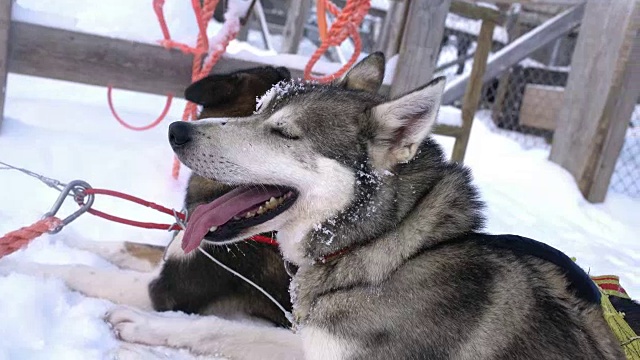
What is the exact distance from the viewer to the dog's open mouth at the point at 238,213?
1.87 m

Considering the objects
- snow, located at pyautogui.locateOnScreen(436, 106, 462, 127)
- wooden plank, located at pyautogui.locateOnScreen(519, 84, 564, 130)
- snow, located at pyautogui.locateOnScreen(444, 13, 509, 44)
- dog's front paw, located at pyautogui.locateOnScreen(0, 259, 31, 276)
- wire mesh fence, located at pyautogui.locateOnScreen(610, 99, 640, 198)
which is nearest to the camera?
dog's front paw, located at pyautogui.locateOnScreen(0, 259, 31, 276)

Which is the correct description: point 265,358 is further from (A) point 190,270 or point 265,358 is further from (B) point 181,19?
(B) point 181,19

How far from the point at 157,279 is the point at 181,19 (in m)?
5.19

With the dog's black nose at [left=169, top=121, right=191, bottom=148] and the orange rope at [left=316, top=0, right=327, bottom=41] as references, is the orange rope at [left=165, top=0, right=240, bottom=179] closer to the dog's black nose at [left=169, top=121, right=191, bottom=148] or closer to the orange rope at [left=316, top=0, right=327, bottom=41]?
the orange rope at [left=316, top=0, right=327, bottom=41]

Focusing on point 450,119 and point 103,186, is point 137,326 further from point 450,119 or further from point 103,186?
point 450,119

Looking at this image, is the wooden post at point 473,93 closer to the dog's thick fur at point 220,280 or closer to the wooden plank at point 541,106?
the dog's thick fur at point 220,280

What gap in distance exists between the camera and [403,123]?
6.01ft

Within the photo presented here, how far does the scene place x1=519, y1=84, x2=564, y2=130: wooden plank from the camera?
7555 mm

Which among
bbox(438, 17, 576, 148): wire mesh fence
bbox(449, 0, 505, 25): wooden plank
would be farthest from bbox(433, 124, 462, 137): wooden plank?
bbox(438, 17, 576, 148): wire mesh fence

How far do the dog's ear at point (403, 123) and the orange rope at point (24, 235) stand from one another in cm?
132

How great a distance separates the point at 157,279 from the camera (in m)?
2.40

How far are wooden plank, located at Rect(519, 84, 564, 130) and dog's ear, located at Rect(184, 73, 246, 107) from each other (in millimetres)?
6088

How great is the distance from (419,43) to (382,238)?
2579mm

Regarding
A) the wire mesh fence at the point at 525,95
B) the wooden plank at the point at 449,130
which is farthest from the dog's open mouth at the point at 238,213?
the wire mesh fence at the point at 525,95
